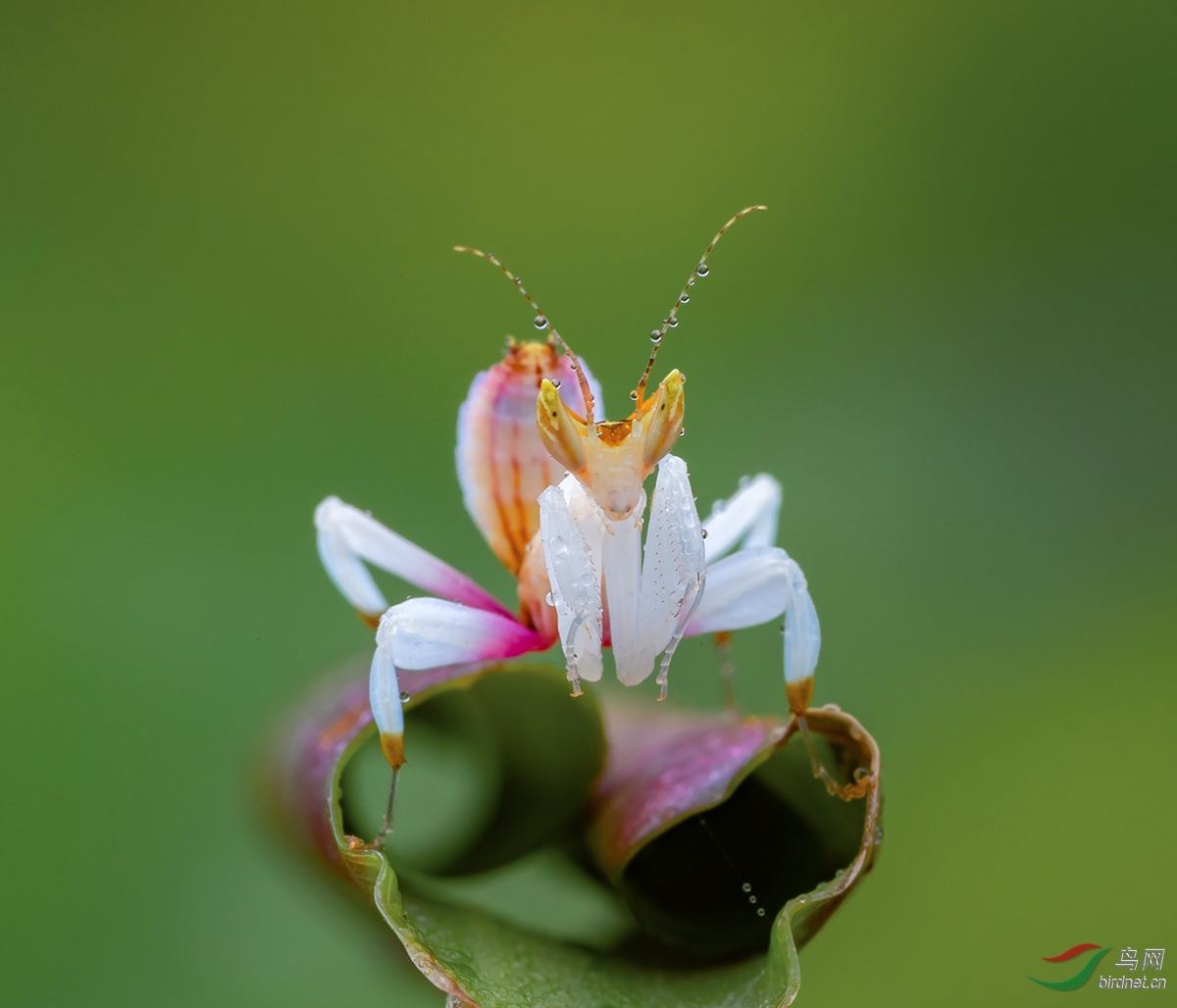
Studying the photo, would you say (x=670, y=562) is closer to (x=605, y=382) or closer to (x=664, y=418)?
(x=664, y=418)

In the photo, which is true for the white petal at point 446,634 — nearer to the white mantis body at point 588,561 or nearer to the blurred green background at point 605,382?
the white mantis body at point 588,561

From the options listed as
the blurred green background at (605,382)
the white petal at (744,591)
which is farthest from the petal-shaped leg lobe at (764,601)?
the blurred green background at (605,382)

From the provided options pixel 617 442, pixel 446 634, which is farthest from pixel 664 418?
pixel 446 634

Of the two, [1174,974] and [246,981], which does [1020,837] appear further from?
[246,981]

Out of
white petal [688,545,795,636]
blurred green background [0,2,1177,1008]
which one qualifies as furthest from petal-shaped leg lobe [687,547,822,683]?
blurred green background [0,2,1177,1008]

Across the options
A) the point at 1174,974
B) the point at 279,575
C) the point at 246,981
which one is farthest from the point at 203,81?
the point at 1174,974
